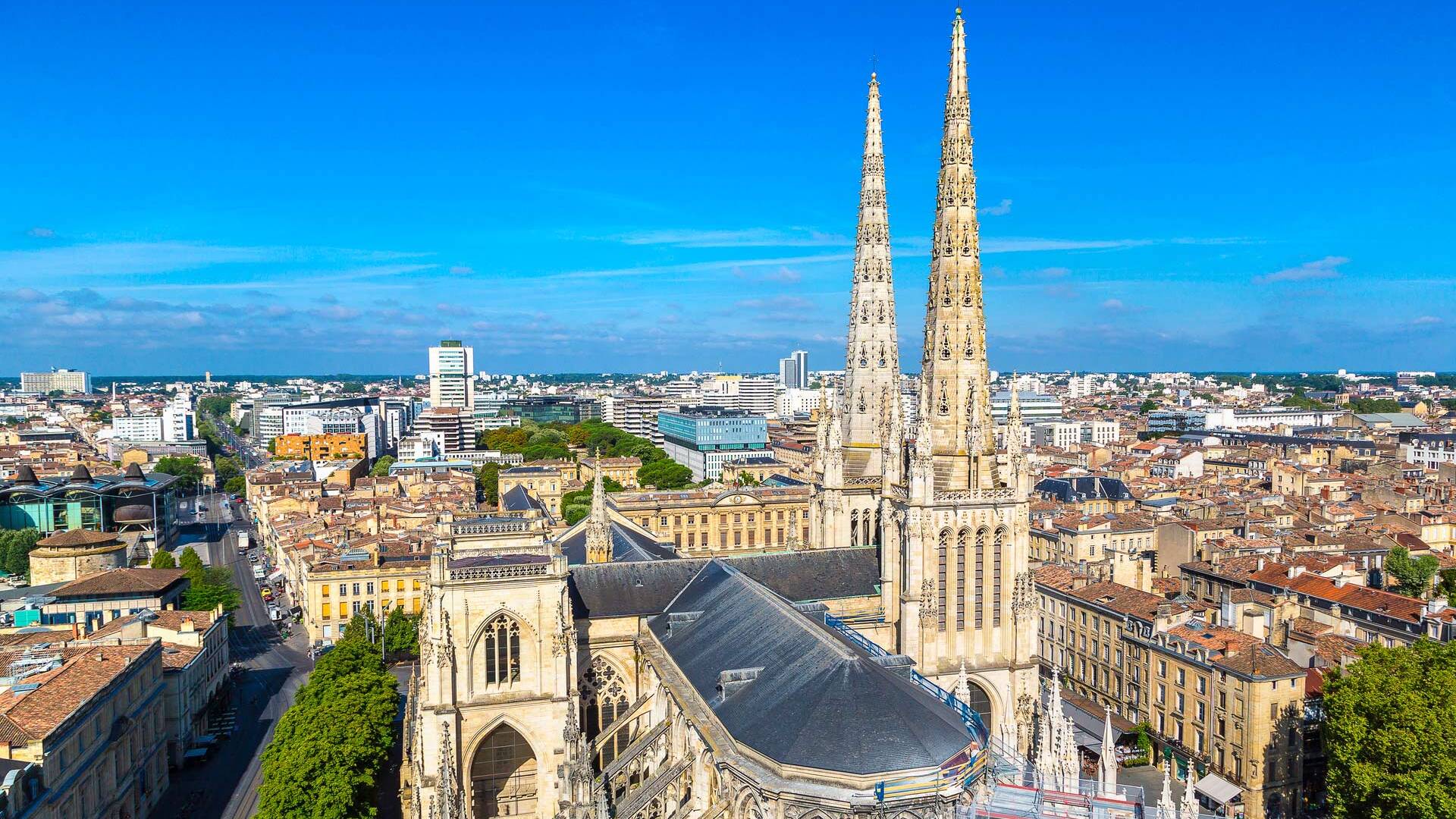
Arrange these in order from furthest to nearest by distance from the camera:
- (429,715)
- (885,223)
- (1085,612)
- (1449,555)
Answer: (1449,555) → (1085,612) → (885,223) → (429,715)

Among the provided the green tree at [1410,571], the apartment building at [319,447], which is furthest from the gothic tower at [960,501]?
the apartment building at [319,447]

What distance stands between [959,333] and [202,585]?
57.2 meters

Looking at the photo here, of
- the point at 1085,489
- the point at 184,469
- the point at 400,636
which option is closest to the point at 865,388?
the point at 400,636

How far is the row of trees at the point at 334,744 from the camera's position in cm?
3388

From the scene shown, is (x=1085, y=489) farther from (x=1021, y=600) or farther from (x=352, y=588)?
(x=352, y=588)

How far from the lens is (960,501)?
34.7 meters

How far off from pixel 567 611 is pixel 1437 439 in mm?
164472

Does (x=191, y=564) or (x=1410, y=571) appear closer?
(x=1410, y=571)

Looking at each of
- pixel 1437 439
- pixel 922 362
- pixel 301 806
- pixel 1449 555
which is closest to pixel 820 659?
pixel 922 362

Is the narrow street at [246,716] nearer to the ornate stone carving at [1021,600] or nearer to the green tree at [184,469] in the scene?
the ornate stone carving at [1021,600]

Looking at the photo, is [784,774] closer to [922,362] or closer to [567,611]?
[567,611]

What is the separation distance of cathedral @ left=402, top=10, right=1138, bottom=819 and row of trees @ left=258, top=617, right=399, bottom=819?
176 cm

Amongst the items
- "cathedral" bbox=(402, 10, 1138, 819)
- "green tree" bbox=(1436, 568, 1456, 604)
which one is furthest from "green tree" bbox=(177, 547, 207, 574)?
"green tree" bbox=(1436, 568, 1456, 604)

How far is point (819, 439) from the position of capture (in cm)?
4447
